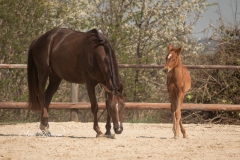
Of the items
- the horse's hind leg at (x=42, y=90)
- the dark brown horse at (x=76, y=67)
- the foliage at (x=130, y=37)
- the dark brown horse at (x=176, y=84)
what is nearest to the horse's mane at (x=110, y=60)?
the dark brown horse at (x=76, y=67)

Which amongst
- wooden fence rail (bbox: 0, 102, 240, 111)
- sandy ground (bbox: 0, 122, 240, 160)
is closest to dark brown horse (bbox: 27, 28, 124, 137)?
sandy ground (bbox: 0, 122, 240, 160)

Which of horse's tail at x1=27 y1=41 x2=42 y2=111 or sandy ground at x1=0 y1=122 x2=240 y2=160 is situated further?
horse's tail at x1=27 y1=41 x2=42 y2=111

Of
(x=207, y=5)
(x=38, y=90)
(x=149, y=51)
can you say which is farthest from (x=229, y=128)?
(x=207, y=5)

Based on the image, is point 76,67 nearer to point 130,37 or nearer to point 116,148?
point 116,148

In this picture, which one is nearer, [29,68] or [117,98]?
[117,98]

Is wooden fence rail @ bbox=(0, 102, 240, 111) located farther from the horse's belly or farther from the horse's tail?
the horse's belly

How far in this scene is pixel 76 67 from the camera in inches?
319

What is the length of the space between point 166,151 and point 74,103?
14.7 ft

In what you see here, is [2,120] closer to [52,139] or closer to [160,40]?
[52,139]

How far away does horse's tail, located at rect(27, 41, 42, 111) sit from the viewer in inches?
344

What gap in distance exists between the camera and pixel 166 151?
6.30 meters

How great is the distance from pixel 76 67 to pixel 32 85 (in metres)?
1.15

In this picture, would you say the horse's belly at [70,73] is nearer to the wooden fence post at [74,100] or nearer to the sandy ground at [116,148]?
the sandy ground at [116,148]

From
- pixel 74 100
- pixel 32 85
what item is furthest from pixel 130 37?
pixel 32 85
